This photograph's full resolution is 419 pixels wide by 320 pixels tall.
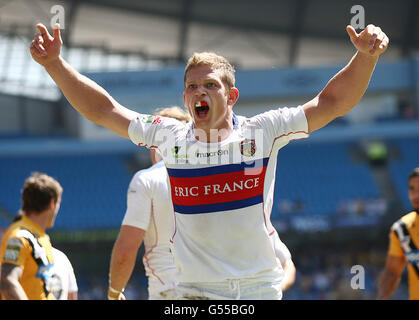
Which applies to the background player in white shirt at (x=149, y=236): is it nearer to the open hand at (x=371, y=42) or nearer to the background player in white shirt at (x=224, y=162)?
the background player in white shirt at (x=224, y=162)

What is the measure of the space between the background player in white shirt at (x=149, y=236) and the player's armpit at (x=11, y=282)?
58cm

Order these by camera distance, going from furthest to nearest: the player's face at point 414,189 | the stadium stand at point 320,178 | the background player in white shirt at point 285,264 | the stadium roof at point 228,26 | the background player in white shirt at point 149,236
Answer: the stadium roof at point 228,26 → the stadium stand at point 320,178 → the player's face at point 414,189 → the background player in white shirt at point 149,236 → the background player in white shirt at point 285,264

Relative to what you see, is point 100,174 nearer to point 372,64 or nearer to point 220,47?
point 220,47

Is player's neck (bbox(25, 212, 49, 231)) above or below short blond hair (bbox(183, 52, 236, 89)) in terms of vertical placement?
below

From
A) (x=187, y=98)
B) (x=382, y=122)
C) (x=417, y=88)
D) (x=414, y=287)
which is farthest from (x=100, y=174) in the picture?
(x=187, y=98)

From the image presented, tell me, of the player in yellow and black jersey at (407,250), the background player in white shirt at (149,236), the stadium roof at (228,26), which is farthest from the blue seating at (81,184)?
the background player in white shirt at (149,236)

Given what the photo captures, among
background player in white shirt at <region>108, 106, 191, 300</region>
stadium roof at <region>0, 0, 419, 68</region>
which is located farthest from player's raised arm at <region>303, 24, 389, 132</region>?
stadium roof at <region>0, 0, 419, 68</region>

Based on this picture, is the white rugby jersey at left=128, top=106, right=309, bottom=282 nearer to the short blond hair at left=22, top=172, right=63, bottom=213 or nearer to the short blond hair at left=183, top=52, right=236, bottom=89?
the short blond hair at left=183, top=52, right=236, bottom=89

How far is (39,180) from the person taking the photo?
14.2 feet

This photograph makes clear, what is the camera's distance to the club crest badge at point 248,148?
9.74 feet

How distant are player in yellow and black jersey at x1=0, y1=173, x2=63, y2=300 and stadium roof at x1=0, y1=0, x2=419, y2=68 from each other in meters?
24.1

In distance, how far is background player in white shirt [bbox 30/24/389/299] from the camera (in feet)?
9.55

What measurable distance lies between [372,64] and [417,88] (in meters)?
23.7

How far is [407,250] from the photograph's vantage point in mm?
5691
